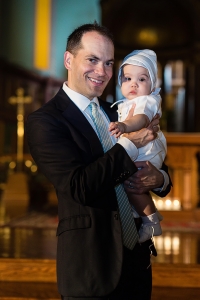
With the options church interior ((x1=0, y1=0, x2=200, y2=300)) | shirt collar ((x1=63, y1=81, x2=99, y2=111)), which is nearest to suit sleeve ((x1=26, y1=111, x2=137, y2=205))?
shirt collar ((x1=63, y1=81, x2=99, y2=111))

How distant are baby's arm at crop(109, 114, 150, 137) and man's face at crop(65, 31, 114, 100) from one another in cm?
13

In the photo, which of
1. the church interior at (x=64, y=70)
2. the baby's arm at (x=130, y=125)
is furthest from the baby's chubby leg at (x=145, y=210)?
the church interior at (x=64, y=70)

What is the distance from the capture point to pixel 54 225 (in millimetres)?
5594

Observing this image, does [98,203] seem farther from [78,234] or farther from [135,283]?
[135,283]

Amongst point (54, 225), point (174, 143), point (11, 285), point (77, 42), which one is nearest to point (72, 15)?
point (174, 143)

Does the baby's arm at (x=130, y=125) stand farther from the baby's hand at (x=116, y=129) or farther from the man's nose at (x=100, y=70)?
the man's nose at (x=100, y=70)

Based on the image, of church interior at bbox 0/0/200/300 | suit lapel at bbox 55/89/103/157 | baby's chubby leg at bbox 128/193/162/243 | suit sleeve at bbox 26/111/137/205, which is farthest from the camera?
church interior at bbox 0/0/200/300

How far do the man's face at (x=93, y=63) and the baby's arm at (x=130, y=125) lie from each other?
13cm

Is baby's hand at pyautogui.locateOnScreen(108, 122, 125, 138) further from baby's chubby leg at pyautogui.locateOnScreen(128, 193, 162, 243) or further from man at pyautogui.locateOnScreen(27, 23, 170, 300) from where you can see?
baby's chubby leg at pyautogui.locateOnScreen(128, 193, 162, 243)

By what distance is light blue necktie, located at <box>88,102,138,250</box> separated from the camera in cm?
181

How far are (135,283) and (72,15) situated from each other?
979 centimetres

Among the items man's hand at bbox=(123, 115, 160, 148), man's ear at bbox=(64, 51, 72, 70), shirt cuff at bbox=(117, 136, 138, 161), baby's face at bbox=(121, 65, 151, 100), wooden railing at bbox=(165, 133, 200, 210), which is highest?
man's ear at bbox=(64, 51, 72, 70)

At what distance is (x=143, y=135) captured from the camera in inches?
74.1

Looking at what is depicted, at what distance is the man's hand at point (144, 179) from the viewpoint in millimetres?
1902
